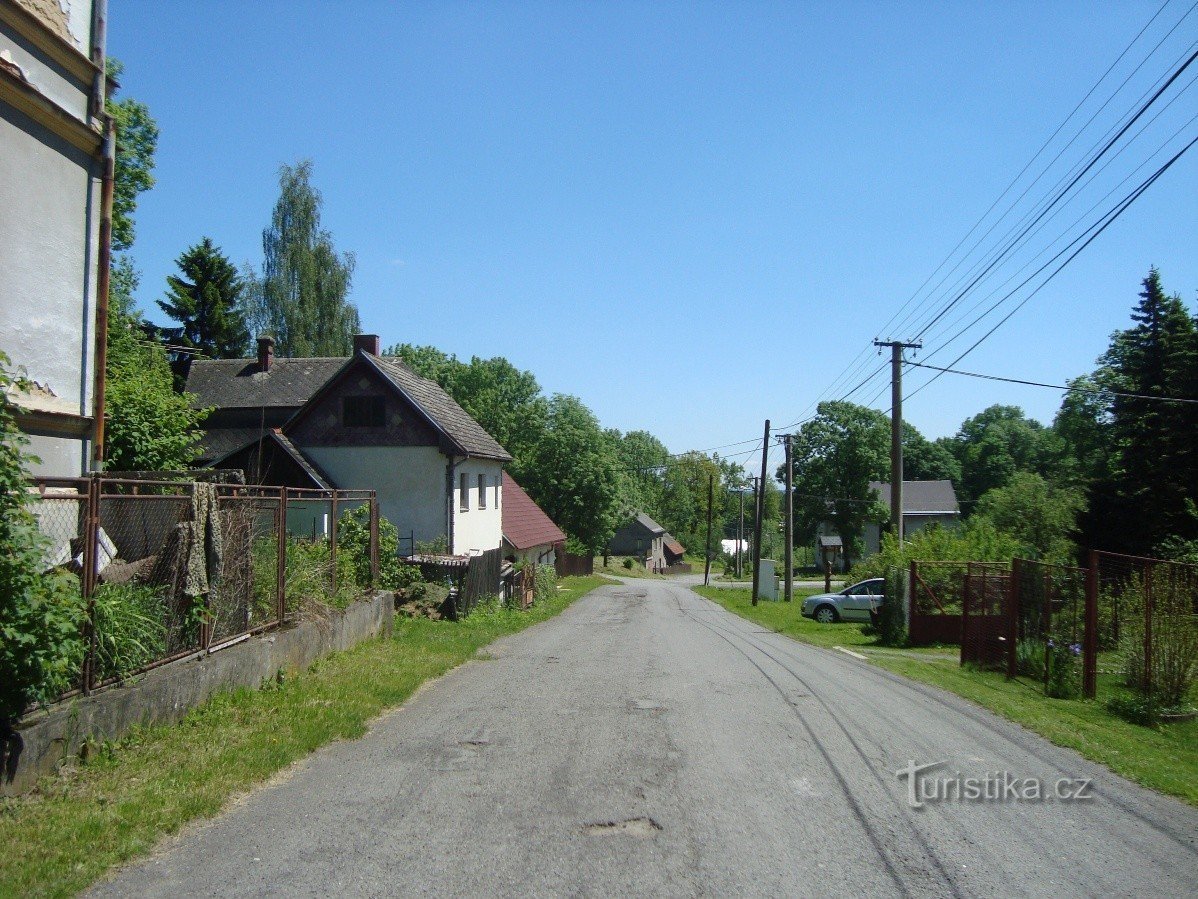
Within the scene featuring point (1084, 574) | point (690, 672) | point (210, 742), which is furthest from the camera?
point (690, 672)

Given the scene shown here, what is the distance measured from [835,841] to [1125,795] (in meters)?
2.83

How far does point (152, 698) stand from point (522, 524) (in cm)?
3180

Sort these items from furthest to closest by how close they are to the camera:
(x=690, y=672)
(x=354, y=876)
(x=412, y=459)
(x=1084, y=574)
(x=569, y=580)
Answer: (x=569, y=580) → (x=412, y=459) → (x=690, y=672) → (x=1084, y=574) → (x=354, y=876)

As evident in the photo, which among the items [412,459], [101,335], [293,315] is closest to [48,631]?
[101,335]

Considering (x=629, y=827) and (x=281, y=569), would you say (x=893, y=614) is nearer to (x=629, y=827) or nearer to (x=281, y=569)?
(x=281, y=569)

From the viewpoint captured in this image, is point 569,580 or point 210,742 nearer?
point 210,742

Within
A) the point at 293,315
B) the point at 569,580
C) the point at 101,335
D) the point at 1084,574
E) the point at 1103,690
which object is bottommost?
the point at 569,580

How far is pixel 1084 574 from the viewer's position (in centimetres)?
1198

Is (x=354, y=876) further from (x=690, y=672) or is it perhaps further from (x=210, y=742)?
(x=690, y=672)

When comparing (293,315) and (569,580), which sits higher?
(293,315)

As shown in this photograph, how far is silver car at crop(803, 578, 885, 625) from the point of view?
94.3 ft

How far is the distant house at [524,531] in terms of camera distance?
116ft

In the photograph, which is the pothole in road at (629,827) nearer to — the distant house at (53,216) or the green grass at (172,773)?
the green grass at (172,773)

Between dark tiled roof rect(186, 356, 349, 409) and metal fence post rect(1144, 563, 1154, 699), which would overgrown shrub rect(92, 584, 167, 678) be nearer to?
metal fence post rect(1144, 563, 1154, 699)
